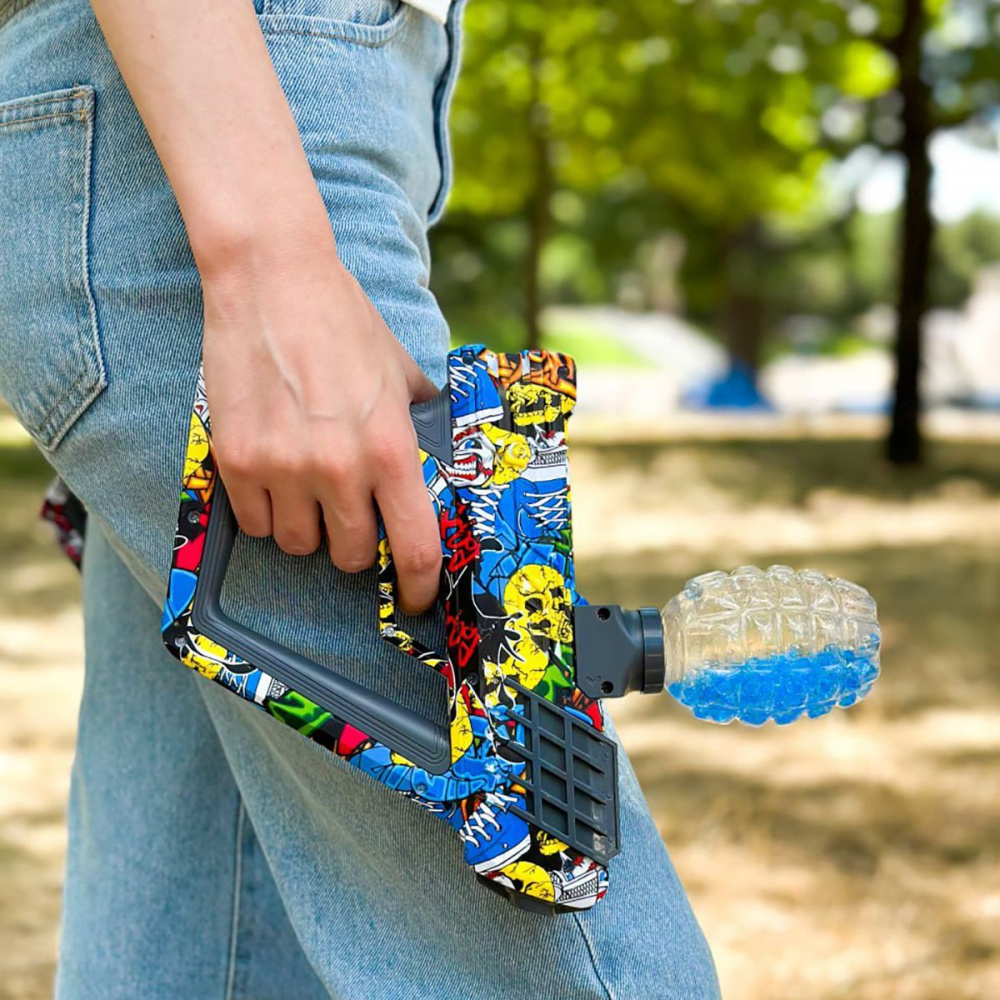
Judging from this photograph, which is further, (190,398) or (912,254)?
(912,254)

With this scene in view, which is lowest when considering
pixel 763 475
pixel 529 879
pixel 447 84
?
pixel 763 475

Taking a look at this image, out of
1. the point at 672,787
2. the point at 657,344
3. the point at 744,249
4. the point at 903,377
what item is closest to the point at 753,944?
the point at 672,787

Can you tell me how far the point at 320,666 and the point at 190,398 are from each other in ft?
0.65

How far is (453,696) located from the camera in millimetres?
805

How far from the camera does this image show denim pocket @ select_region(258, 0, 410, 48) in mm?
865

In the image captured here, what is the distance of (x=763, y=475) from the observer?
729 centimetres

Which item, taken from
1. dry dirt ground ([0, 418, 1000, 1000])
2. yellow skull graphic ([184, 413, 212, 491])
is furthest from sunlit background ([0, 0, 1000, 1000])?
yellow skull graphic ([184, 413, 212, 491])

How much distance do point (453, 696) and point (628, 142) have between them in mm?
8586

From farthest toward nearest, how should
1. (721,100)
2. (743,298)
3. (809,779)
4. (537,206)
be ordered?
(743,298)
(537,206)
(721,100)
(809,779)

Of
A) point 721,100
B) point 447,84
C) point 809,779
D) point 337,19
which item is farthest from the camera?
point 721,100

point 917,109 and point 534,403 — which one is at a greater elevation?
point 917,109

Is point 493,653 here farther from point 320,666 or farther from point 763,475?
point 763,475

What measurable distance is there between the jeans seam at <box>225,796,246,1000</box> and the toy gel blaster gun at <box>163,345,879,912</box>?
22.3 inches

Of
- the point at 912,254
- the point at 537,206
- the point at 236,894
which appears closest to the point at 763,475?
the point at 912,254
